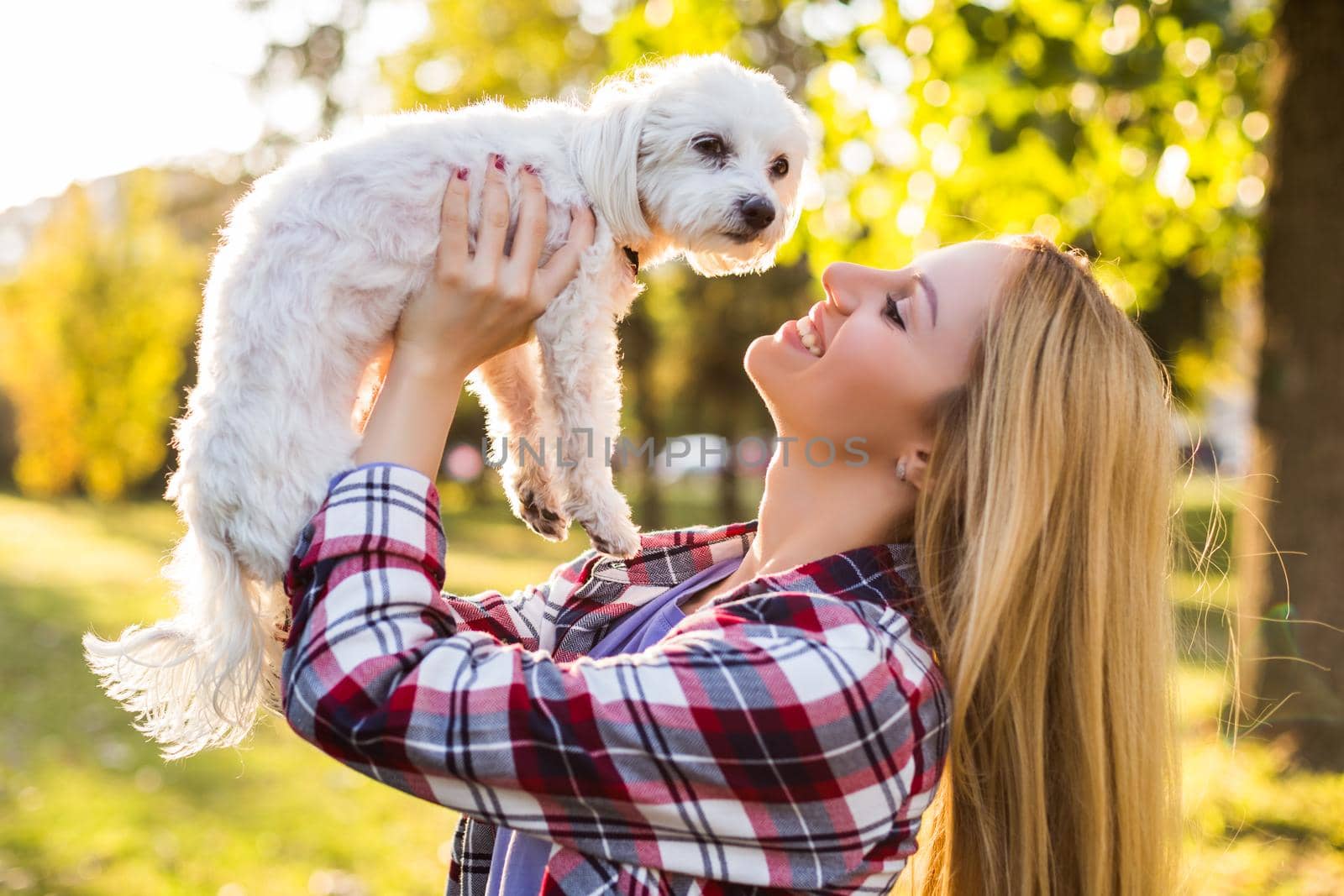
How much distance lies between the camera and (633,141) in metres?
2.12

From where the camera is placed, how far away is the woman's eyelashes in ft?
5.84

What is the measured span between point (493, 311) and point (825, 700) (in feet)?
2.84

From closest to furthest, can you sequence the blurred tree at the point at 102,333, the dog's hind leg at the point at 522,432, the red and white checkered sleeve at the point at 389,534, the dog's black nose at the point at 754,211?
the red and white checkered sleeve at the point at 389,534
the dog's hind leg at the point at 522,432
the dog's black nose at the point at 754,211
the blurred tree at the point at 102,333

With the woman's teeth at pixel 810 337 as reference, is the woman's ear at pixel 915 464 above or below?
below

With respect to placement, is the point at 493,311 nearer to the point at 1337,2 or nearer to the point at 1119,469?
the point at 1119,469

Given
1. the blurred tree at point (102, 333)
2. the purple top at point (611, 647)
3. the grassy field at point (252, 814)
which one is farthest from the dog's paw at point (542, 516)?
the blurred tree at point (102, 333)

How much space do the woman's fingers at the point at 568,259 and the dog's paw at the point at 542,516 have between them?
1.58 feet

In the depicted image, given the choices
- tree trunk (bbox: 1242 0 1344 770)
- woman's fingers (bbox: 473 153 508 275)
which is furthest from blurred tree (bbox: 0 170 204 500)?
woman's fingers (bbox: 473 153 508 275)

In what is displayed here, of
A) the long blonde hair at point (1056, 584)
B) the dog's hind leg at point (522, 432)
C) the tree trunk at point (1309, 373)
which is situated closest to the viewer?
the long blonde hair at point (1056, 584)

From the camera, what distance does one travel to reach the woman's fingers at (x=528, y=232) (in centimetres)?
177

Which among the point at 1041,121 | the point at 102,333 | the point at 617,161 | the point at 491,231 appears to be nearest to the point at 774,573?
the point at 491,231

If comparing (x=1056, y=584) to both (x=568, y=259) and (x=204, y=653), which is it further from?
(x=204, y=653)

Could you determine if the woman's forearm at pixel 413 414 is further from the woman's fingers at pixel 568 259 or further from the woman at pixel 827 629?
the woman's fingers at pixel 568 259

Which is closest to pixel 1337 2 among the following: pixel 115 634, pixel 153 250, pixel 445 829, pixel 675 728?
pixel 675 728
